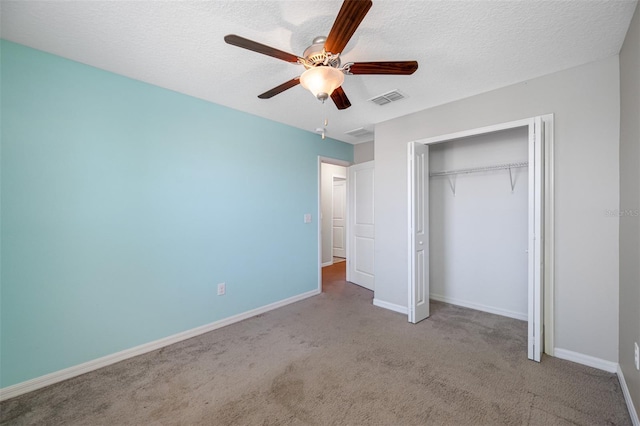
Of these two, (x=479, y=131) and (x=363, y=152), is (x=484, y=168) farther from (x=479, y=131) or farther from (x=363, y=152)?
(x=363, y=152)

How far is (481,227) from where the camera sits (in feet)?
11.3

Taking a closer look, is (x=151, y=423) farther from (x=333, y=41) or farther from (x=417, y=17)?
(x=417, y=17)

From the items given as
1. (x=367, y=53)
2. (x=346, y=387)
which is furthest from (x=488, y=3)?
(x=346, y=387)

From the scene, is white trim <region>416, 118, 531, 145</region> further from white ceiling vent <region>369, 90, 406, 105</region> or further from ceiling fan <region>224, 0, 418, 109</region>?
ceiling fan <region>224, 0, 418, 109</region>

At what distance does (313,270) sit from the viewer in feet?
13.5

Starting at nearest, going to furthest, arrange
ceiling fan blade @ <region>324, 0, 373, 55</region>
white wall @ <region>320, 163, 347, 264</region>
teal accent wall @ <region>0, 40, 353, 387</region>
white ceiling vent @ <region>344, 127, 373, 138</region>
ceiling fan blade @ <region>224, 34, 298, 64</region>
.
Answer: ceiling fan blade @ <region>324, 0, 373, 55</region>
ceiling fan blade @ <region>224, 34, 298, 64</region>
teal accent wall @ <region>0, 40, 353, 387</region>
white ceiling vent @ <region>344, 127, 373, 138</region>
white wall @ <region>320, 163, 347, 264</region>

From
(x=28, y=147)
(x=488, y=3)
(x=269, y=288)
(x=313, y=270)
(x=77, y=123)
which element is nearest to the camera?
(x=488, y=3)

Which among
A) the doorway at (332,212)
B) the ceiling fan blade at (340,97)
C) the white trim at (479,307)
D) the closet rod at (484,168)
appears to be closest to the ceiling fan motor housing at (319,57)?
the ceiling fan blade at (340,97)

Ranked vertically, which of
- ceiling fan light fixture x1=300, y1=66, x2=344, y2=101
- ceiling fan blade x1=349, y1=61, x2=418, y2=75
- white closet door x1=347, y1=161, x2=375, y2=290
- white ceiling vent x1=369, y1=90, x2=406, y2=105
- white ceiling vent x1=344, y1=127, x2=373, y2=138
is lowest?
white closet door x1=347, y1=161, x2=375, y2=290

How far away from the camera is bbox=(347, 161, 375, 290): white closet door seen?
4516 mm

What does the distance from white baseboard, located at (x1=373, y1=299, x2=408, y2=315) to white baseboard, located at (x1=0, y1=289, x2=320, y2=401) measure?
4.89 ft

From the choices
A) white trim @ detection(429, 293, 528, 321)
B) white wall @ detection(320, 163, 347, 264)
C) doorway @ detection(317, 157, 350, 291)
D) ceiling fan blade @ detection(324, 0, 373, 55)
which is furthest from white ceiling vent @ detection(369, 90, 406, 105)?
white wall @ detection(320, 163, 347, 264)

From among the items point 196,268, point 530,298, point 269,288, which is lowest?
point 269,288

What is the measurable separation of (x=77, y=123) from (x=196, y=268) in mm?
1596
